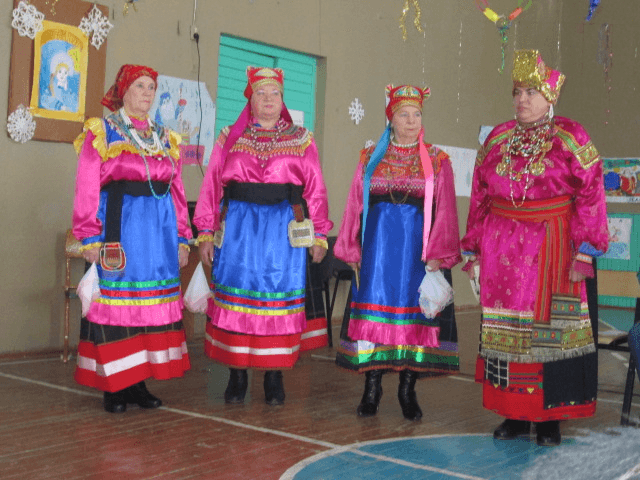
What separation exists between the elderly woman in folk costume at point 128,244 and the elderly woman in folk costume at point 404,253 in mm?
885

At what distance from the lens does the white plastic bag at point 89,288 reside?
3.78 metres

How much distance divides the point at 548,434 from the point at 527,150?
117 centimetres

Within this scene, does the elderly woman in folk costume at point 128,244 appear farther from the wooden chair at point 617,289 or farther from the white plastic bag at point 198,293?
the wooden chair at point 617,289

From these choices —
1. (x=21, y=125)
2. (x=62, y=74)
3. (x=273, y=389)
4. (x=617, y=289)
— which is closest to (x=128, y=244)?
(x=273, y=389)

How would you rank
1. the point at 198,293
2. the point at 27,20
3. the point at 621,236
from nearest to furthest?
the point at 198,293 → the point at 27,20 → the point at 621,236

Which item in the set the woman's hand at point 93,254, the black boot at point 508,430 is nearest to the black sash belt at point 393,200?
the black boot at point 508,430

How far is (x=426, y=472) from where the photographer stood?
315 cm

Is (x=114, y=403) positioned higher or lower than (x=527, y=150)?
lower

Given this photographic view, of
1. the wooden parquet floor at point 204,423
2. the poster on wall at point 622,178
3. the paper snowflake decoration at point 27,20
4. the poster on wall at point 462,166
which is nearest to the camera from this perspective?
the wooden parquet floor at point 204,423

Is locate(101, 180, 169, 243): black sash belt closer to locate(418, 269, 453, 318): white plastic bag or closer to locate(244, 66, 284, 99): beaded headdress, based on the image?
locate(244, 66, 284, 99): beaded headdress

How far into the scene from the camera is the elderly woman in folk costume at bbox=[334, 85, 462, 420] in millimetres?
3939

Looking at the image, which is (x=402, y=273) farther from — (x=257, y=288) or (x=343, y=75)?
(x=343, y=75)

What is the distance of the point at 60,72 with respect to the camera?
5.32 metres

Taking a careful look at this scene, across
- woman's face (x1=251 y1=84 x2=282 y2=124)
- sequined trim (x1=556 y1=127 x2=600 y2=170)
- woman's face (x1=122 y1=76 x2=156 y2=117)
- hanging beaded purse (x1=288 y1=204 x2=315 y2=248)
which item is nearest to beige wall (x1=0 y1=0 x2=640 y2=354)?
woman's face (x1=122 y1=76 x2=156 y2=117)
